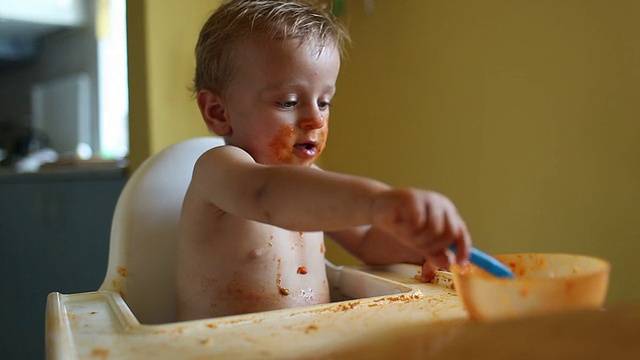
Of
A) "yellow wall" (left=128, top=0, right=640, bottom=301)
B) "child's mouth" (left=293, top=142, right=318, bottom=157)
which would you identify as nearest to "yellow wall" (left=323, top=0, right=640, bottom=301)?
"yellow wall" (left=128, top=0, right=640, bottom=301)

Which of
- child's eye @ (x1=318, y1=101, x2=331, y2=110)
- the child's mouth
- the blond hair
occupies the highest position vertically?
the blond hair

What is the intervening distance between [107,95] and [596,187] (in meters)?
2.59

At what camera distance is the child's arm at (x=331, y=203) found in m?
0.46

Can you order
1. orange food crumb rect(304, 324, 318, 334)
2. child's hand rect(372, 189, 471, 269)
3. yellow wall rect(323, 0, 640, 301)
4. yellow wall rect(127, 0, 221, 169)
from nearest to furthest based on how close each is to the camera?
child's hand rect(372, 189, 471, 269) → orange food crumb rect(304, 324, 318, 334) → yellow wall rect(323, 0, 640, 301) → yellow wall rect(127, 0, 221, 169)

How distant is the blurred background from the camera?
100cm

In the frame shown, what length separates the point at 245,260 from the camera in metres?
0.80

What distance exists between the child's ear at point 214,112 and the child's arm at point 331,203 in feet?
0.61

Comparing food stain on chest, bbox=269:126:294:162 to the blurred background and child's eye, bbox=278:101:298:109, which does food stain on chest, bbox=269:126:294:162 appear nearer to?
child's eye, bbox=278:101:298:109

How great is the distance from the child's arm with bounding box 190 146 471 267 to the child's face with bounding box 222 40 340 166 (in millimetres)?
131

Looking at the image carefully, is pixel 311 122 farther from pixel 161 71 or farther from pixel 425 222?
pixel 161 71

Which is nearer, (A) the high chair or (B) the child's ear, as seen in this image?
(A) the high chair

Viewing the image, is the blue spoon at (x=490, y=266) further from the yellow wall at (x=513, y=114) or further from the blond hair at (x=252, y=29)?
the yellow wall at (x=513, y=114)

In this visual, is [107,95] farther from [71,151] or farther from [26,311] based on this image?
[26,311]

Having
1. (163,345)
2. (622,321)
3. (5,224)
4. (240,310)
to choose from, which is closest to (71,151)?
(5,224)
